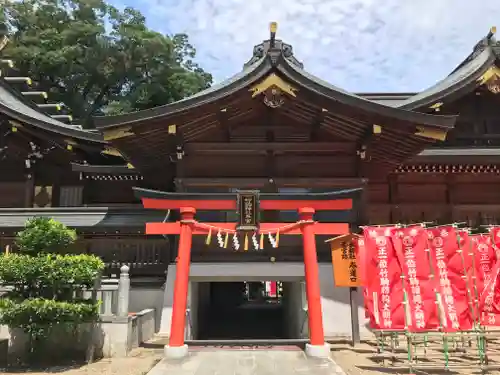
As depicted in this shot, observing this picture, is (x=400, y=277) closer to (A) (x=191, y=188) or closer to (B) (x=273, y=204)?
(B) (x=273, y=204)

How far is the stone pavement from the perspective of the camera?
8055 millimetres

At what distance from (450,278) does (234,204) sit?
16.9 ft

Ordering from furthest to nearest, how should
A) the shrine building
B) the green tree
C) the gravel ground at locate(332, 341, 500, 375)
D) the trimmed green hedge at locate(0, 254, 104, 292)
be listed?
the green tree
the shrine building
the trimmed green hedge at locate(0, 254, 104, 292)
the gravel ground at locate(332, 341, 500, 375)

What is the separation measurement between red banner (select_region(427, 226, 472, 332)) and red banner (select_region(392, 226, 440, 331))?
0.16 meters

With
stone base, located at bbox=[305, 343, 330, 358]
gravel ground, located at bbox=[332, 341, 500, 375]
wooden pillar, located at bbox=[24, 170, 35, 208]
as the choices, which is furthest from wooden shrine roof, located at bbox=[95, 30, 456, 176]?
stone base, located at bbox=[305, 343, 330, 358]

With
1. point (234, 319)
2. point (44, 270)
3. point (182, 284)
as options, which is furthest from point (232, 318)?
point (44, 270)

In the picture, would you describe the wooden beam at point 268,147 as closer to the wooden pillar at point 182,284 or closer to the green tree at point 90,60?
the wooden pillar at point 182,284

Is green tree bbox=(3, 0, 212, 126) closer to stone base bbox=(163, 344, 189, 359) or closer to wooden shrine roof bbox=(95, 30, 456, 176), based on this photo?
wooden shrine roof bbox=(95, 30, 456, 176)

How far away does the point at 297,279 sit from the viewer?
12.2 m

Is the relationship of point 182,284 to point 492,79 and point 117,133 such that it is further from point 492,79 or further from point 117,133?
point 492,79

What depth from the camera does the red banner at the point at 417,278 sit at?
865 cm

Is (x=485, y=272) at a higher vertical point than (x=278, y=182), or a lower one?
lower

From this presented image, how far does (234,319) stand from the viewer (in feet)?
65.4

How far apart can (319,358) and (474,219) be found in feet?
28.8
